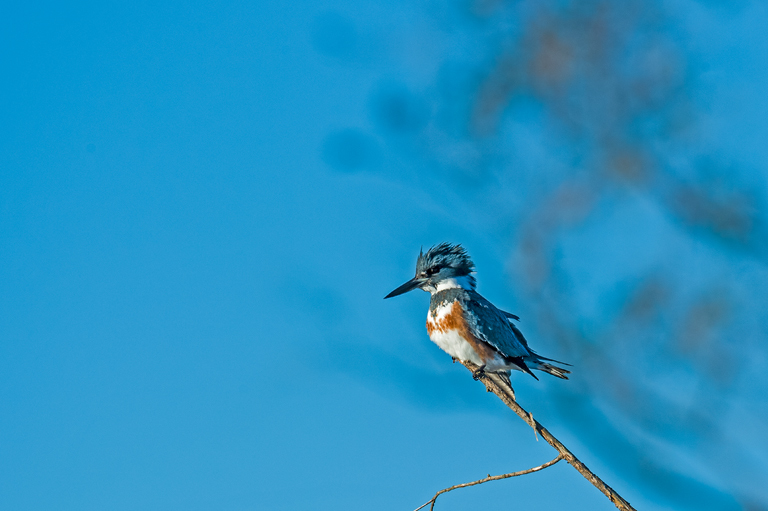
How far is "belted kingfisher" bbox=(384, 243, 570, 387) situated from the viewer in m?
4.11

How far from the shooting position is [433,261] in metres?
4.93

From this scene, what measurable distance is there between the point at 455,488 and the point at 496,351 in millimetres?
1954

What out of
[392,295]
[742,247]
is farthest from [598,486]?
[392,295]

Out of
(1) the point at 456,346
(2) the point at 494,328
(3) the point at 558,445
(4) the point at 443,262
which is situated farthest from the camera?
(4) the point at 443,262

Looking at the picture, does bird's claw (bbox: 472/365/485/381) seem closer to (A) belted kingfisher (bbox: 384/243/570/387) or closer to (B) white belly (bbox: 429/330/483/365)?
(A) belted kingfisher (bbox: 384/243/570/387)

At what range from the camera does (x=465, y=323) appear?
430cm

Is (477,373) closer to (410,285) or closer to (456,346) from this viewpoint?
(456,346)

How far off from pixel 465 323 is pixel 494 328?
0.20 m

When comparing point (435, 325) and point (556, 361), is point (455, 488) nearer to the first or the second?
point (556, 361)

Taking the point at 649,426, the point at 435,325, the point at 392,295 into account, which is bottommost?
the point at 649,426

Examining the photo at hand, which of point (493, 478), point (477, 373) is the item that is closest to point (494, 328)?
point (477, 373)

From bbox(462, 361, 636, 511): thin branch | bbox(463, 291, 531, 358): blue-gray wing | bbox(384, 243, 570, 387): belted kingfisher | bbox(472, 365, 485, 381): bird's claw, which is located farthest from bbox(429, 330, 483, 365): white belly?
bbox(462, 361, 636, 511): thin branch

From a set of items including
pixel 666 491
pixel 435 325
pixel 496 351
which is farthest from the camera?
pixel 435 325

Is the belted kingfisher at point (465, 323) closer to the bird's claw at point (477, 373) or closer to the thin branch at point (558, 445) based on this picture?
the bird's claw at point (477, 373)
